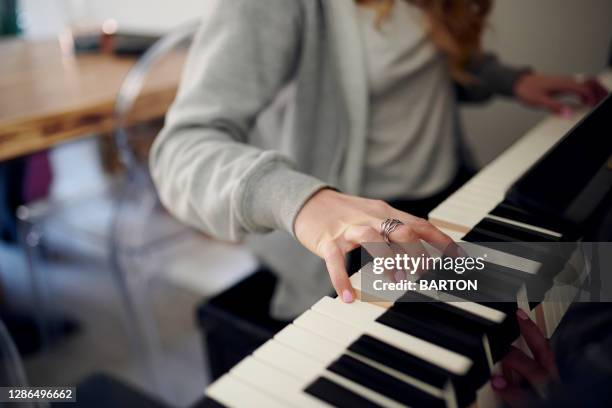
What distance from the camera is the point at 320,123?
0.75m

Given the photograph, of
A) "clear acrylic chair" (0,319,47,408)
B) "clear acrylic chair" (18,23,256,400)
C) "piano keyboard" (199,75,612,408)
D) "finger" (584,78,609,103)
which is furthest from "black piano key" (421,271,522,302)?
"clear acrylic chair" (18,23,256,400)

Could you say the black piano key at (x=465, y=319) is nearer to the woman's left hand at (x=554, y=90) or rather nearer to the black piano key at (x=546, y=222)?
the black piano key at (x=546, y=222)

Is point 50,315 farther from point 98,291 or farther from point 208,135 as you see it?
point 208,135

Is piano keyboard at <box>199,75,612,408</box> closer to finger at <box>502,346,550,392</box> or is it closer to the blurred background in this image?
finger at <box>502,346,550,392</box>

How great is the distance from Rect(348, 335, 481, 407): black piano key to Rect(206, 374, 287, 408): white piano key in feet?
0.21

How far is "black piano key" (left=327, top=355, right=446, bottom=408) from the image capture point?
0.33m

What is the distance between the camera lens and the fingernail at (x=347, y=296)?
0.41 m

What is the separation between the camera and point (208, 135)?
60 cm

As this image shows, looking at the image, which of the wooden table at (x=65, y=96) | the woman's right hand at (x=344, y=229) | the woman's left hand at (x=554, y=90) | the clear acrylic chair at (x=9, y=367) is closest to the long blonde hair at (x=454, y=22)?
the woman's left hand at (x=554, y=90)

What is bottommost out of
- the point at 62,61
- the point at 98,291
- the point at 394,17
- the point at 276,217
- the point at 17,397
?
the point at 98,291

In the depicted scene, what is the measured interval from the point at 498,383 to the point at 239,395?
0.17m

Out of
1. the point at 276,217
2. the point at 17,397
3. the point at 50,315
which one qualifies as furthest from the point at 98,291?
the point at 276,217

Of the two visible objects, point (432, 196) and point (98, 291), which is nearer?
point (432, 196)

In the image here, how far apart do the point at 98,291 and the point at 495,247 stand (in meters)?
1.73
